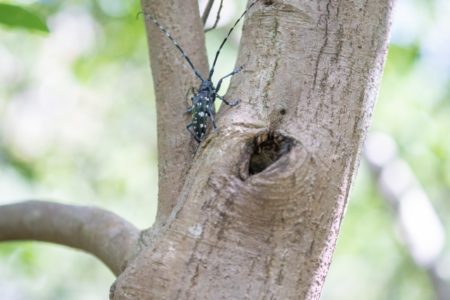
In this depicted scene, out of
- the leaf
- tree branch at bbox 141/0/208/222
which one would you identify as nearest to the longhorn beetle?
tree branch at bbox 141/0/208/222

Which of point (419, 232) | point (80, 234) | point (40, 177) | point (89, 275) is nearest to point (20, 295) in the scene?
point (89, 275)

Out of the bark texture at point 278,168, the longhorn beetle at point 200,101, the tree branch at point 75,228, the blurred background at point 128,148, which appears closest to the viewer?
the bark texture at point 278,168

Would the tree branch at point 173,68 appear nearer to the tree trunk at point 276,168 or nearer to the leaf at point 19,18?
the tree trunk at point 276,168

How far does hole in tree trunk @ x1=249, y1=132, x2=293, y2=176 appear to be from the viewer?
1.44 metres

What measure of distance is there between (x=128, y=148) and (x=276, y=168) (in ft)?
26.3

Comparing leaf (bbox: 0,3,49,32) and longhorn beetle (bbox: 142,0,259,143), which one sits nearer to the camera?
longhorn beetle (bbox: 142,0,259,143)

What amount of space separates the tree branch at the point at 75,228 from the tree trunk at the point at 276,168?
24 cm

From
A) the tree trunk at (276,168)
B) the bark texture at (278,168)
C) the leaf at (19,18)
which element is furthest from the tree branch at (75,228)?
the leaf at (19,18)

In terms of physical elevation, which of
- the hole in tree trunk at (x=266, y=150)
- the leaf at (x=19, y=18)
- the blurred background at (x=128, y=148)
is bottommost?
the blurred background at (x=128, y=148)

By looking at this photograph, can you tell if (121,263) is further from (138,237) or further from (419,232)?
(419,232)

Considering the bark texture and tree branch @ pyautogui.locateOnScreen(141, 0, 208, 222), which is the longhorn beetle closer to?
tree branch @ pyautogui.locateOnScreen(141, 0, 208, 222)

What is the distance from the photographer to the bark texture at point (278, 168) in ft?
4.50

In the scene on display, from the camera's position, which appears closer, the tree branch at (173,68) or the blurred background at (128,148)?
the tree branch at (173,68)

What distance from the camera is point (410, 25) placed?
5.66 meters
